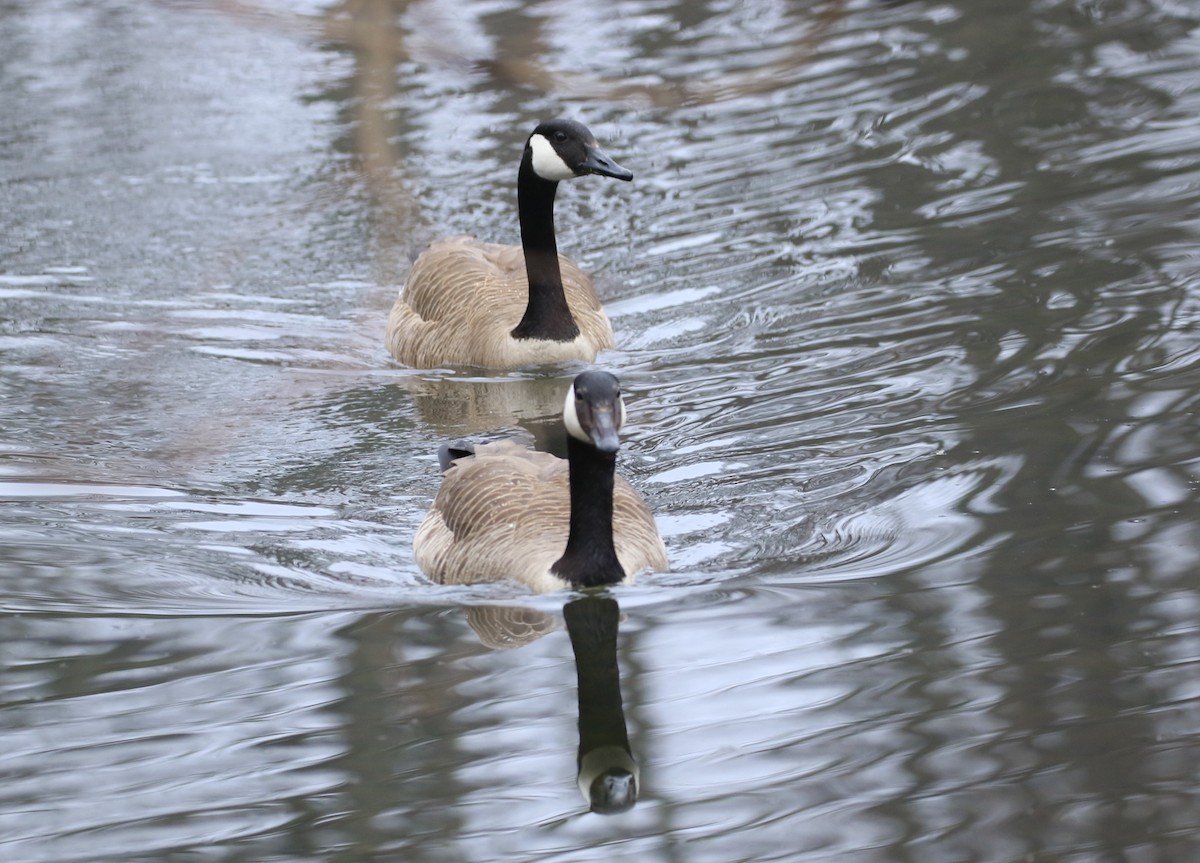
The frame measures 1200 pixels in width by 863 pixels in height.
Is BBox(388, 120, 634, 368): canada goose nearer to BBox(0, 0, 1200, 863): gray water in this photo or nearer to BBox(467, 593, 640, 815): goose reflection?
BBox(0, 0, 1200, 863): gray water

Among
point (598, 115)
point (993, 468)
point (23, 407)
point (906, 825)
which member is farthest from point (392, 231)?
point (906, 825)

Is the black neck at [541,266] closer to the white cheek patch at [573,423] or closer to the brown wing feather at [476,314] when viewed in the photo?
the brown wing feather at [476,314]

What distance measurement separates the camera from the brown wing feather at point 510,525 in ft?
24.3

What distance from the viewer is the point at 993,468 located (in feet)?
26.2

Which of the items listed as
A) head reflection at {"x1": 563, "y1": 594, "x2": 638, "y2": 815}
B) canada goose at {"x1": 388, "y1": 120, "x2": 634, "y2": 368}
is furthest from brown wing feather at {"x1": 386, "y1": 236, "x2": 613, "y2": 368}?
head reflection at {"x1": 563, "y1": 594, "x2": 638, "y2": 815}

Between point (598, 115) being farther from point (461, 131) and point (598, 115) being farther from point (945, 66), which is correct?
point (945, 66)

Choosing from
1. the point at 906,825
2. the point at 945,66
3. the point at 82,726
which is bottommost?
the point at 906,825

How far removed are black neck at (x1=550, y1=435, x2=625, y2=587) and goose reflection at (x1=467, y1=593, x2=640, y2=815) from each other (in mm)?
103

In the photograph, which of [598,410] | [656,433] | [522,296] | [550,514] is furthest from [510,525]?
[522,296]

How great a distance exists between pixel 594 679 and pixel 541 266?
5162 millimetres

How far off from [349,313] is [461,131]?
369 cm

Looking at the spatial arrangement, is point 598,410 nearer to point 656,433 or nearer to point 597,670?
point 597,670

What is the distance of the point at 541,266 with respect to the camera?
11.1 metres

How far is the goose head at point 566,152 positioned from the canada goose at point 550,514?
2.86 m
